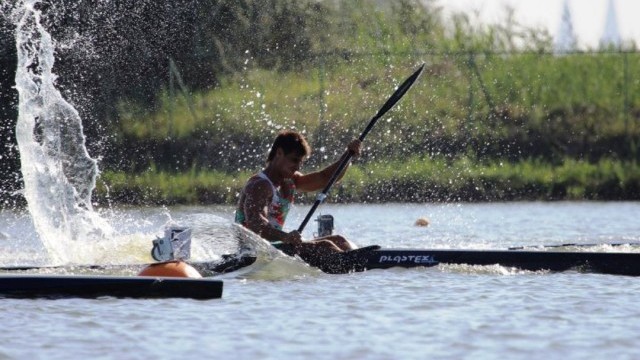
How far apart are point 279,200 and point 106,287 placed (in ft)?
7.94

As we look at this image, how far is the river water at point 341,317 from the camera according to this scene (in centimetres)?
946

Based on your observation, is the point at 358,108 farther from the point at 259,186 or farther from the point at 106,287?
the point at 106,287

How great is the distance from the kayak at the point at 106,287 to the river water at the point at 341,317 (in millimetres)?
126

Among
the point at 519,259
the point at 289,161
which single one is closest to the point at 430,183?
the point at 519,259

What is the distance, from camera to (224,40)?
93.7 feet

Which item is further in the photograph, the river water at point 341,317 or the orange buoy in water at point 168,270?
the orange buoy in water at point 168,270

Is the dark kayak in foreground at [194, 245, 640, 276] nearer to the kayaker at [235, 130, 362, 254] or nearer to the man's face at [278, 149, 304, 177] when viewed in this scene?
the kayaker at [235, 130, 362, 254]

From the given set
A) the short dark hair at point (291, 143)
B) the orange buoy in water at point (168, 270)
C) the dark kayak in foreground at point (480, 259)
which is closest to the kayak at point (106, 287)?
the orange buoy in water at point (168, 270)

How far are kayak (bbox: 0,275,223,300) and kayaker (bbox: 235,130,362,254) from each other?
1.61 m

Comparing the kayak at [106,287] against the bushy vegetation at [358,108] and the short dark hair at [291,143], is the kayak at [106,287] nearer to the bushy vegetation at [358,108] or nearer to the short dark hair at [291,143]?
the short dark hair at [291,143]

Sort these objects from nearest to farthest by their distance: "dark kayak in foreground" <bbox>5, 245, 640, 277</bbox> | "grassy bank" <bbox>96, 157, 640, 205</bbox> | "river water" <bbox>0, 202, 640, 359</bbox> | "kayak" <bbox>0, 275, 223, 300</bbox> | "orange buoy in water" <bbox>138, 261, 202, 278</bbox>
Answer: "river water" <bbox>0, 202, 640, 359</bbox> < "kayak" <bbox>0, 275, 223, 300</bbox> < "orange buoy in water" <bbox>138, 261, 202, 278</bbox> < "dark kayak in foreground" <bbox>5, 245, 640, 277</bbox> < "grassy bank" <bbox>96, 157, 640, 205</bbox>

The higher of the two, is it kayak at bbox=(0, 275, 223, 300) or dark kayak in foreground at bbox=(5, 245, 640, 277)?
dark kayak in foreground at bbox=(5, 245, 640, 277)

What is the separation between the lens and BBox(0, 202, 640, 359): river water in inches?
372

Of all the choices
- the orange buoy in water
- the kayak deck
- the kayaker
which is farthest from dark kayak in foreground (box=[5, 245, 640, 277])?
the orange buoy in water
